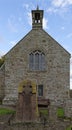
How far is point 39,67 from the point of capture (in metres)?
46.0

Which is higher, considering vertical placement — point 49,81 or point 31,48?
point 31,48

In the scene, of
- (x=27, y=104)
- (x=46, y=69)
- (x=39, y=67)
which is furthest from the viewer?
(x=39, y=67)

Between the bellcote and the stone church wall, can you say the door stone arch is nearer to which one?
the stone church wall

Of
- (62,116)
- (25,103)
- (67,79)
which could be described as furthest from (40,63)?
(25,103)

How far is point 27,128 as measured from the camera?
2581 centimetres

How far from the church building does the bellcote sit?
125 centimetres

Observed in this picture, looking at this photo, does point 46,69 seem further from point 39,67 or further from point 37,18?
point 37,18

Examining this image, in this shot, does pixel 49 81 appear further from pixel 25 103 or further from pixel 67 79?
pixel 25 103

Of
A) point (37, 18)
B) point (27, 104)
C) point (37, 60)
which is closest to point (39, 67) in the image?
point (37, 60)

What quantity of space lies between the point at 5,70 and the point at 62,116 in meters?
15.2

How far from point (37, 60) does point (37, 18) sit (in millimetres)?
6049

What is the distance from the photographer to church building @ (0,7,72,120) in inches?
1790

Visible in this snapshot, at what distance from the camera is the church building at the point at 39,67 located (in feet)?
149

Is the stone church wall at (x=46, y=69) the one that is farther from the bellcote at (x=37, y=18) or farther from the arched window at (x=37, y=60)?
the bellcote at (x=37, y=18)
